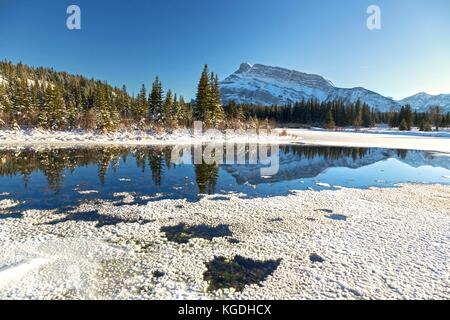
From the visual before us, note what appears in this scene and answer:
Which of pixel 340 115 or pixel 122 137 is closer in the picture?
pixel 122 137

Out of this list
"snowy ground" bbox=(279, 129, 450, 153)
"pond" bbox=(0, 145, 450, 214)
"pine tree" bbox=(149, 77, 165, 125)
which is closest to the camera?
"pond" bbox=(0, 145, 450, 214)

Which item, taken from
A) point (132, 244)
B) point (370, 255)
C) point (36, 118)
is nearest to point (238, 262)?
point (132, 244)

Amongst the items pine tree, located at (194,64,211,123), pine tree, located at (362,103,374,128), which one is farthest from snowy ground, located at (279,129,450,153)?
pine tree, located at (362,103,374,128)

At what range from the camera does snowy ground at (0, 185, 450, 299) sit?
471 cm

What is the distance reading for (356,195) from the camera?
11.6m

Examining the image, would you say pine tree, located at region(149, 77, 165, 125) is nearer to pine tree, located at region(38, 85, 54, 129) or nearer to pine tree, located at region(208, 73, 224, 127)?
pine tree, located at region(208, 73, 224, 127)

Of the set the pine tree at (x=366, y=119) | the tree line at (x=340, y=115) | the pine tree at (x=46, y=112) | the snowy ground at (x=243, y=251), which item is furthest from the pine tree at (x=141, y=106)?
the pine tree at (x=366, y=119)

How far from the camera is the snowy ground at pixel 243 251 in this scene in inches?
186

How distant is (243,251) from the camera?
6.29 metres

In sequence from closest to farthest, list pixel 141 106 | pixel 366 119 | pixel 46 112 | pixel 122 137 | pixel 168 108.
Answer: pixel 122 137
pixel 46 112
pixel 168 108
pixel 141 106
pixel 366 119

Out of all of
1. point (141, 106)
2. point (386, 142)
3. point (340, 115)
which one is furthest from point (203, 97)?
point (340, 115)

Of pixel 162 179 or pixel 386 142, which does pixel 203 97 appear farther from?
pixel 162 179

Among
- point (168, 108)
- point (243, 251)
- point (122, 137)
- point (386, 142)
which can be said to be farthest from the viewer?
point (168, 108)
